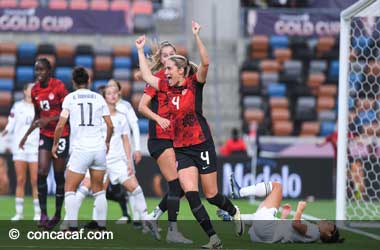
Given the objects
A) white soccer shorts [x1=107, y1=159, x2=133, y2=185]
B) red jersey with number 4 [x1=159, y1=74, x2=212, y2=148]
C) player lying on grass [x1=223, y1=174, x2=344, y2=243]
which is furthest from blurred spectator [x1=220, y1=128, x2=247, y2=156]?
red jersey with number 4 [x1=159, y1=74, x2=212, y2=148]

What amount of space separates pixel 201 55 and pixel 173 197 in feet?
5.48

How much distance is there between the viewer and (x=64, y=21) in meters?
27.5

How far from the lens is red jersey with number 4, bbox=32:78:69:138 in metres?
13.2

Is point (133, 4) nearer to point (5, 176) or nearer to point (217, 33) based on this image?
point (217, 33)

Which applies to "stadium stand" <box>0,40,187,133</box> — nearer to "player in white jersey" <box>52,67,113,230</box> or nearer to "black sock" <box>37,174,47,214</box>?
"black sock" <box>37,174,47,214</box>

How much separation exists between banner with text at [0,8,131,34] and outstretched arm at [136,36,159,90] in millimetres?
16997

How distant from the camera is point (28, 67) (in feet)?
93.5

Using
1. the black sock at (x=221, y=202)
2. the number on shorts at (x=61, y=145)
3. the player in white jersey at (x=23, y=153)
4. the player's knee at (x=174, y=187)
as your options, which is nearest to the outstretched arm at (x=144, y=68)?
the player's knee at (x=174, y=187)

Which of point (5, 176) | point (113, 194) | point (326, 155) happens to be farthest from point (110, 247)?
point (326, 155)

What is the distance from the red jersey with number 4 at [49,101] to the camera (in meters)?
13.2

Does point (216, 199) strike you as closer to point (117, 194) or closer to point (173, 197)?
point (173, 197)

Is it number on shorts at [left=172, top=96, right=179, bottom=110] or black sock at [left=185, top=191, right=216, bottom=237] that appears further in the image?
number on shorts at [left=172, top=96, right=179, bottom=110]

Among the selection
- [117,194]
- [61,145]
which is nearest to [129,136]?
[117,194]

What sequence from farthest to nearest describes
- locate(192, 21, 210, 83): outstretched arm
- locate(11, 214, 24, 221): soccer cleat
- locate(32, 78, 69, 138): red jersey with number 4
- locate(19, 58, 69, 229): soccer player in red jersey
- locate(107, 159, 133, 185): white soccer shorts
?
1. locate(11, 214, 24, 221): soccer cleat
2. locate(107, 159, 133, 185): white soccer shorts
3. locate(32, 78, 69, 138): red jersey with number 4
4. locate(19, 58, 69, 229): soccer player in red jersey
5. locate(192, 21, 210, 83): outstretched arm
